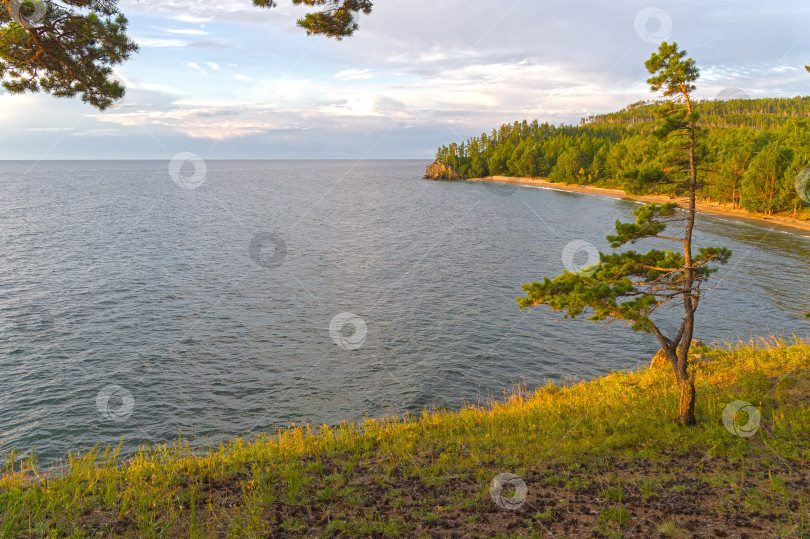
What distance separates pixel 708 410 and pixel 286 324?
26.8 metres

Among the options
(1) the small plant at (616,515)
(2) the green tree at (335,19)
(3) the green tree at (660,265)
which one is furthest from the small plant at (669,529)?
(2) the green tree at (335,19)

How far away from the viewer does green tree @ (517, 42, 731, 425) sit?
12.7 meters

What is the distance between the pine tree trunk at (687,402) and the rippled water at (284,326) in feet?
36.3

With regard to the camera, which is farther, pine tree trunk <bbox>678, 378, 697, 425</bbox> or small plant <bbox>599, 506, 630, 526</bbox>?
pine tree trunk <bbox>678, 378, 697, 425</bbox>

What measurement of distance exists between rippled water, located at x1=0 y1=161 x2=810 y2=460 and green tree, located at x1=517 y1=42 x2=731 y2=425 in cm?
1197

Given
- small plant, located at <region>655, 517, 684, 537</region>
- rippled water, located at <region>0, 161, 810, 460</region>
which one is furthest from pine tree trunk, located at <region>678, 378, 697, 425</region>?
rippled water, located at <region>0, 161, 810, 460</region>

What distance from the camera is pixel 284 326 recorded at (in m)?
34.1

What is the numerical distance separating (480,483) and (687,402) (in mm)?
7134

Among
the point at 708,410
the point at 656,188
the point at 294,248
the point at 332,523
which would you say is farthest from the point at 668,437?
the point at 294,248

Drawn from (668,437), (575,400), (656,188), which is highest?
(656,188)

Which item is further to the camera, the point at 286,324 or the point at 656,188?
the point at 286,324

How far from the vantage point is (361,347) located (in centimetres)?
3031

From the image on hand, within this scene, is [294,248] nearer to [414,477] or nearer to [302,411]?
[302,411]

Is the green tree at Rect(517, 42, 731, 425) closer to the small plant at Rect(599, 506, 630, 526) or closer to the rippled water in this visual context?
the small plant at Rect(599, 506, 630, 526)
